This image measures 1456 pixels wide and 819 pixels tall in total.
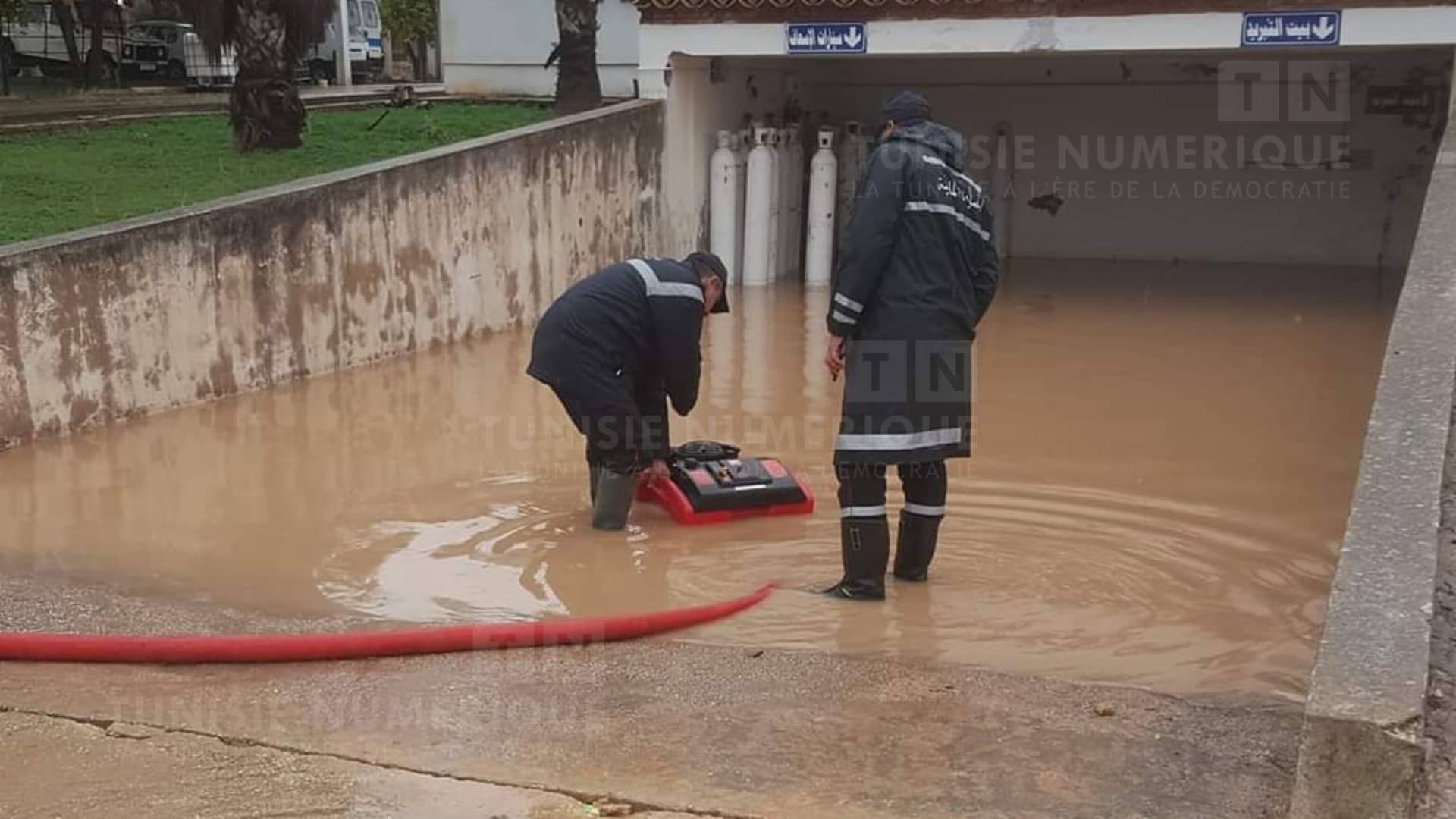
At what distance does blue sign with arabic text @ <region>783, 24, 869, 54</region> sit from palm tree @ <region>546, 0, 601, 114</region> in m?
2.47

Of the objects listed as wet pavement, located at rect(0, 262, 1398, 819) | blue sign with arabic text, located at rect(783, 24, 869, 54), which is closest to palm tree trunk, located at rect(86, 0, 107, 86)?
blue sign with arabic text, located at rect(783, 24, 869, 54)

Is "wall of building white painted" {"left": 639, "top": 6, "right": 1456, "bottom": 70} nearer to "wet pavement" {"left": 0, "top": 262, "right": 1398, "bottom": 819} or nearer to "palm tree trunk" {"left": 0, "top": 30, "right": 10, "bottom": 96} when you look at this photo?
"wet pavement" {"left": 0, "top": 262, "right": 1398, "bottom": 819}

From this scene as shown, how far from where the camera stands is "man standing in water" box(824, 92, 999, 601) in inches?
196

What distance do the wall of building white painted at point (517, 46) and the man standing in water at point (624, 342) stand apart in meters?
12.2

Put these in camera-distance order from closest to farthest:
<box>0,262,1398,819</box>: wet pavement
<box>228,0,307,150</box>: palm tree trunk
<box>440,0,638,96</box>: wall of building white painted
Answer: <box>0,262,1398,819</box>: wet pavement, <box>228,0,307,150</box>: palm tree trunk, <box>440,0,638,96</box>: wall of building white painted

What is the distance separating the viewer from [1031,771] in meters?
3.54

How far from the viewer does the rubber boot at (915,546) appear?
5.39 metres

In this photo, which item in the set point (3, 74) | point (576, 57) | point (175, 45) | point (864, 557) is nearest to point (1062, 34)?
point (576, 57)

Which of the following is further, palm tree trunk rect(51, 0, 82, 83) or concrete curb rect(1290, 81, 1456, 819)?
palm tree trunk rect(51, 0, 82, 83)

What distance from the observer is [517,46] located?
18125 millimetres

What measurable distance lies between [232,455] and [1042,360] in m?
5.85

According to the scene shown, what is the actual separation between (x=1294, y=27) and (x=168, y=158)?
945 centimetres

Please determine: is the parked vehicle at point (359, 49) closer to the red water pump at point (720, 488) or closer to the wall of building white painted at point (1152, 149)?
the wall of building white painted at point (1152, 149)

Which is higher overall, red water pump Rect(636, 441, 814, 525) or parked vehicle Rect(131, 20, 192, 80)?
parked vehicle Rect(131, 20, 192, 80)
